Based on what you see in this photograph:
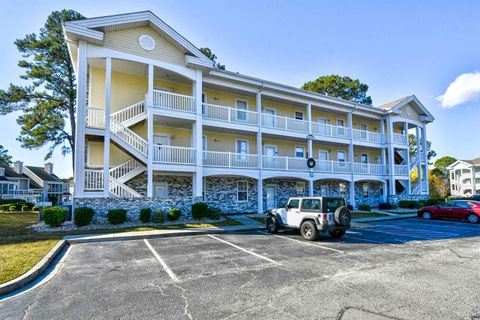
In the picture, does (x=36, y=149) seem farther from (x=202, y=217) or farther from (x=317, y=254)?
(x=317, y=254)

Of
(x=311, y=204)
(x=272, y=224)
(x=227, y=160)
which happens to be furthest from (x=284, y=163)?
(x=311, y=204)

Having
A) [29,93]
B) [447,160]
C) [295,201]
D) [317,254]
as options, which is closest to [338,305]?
[317,254]

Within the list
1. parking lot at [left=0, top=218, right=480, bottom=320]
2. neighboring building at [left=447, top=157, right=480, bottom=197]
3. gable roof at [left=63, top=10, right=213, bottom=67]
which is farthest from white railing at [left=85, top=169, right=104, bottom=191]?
neighboring building at [left=447, top=157, right=480, bottom=197]

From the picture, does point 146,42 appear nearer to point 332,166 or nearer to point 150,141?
point 150,141

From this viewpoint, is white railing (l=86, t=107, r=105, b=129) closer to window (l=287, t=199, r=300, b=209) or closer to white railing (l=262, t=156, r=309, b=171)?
white railing (l=262, t=156, r=309, b=171)

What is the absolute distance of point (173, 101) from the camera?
16.7 metres

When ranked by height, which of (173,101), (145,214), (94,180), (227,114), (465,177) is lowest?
(145,214)

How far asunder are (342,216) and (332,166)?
42.5 feet

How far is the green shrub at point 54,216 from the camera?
1277 centimetres

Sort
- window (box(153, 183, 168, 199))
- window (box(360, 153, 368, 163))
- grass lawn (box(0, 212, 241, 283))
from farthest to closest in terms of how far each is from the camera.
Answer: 1. window (box(360, 153, 368, 163))
2. window (box(153, 183, 168, 199))
3. grass lawn (box(0, 212, 241, 283))

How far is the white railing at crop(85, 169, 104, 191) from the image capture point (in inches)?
556

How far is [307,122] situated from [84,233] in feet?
55.7

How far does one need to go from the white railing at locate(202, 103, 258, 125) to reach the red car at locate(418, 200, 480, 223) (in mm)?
13224

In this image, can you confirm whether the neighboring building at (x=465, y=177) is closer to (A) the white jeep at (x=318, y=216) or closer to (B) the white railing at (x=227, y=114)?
(B) the white railing at (x=227, y=114)
